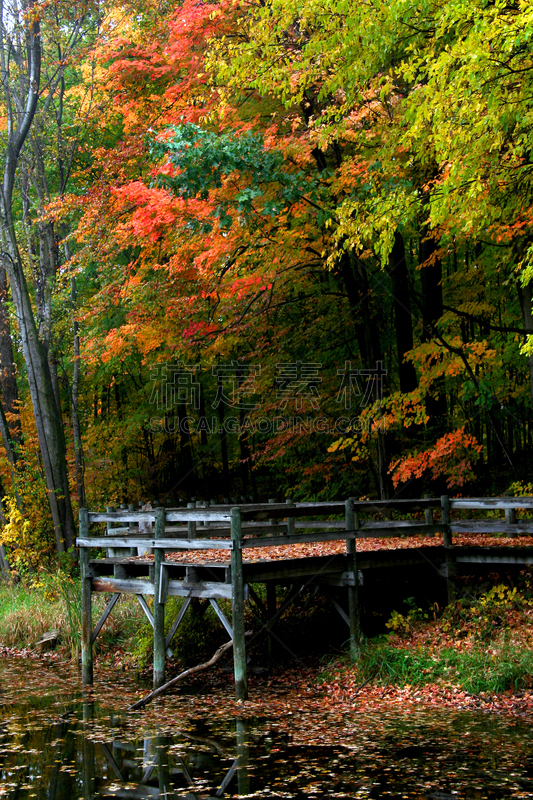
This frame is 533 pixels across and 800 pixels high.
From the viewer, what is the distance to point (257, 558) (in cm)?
1052

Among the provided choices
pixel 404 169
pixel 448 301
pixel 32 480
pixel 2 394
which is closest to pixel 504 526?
pixel 404 169

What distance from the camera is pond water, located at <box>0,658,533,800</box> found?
20.2 feet

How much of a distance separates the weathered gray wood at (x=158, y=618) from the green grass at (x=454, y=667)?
2615 mm

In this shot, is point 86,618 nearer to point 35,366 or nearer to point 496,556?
point 496,556

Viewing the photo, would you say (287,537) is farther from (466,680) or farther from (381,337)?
(381,337)

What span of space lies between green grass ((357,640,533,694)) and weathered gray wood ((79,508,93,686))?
414 centimetres

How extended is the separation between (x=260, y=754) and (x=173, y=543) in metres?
3.31

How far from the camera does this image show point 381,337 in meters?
19.2

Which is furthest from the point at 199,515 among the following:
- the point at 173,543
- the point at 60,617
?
the point at 60,617

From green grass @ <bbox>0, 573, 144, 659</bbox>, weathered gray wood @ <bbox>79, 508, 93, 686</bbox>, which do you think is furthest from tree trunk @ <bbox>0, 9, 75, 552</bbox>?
weathered gray wood @ <bbox>79, 508, 93, 686</bbox>

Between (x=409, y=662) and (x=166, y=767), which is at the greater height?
(x=409, y=662)

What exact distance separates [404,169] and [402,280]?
3415 mm

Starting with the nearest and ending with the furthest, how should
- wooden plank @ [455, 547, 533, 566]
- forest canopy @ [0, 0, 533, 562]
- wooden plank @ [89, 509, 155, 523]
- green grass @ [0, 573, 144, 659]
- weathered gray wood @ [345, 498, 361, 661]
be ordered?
forest canopy @ [0, 0, 533, 562]
weathered gray wood @ [345, 498, 361, 661]
wooden plank @ [455, 547, 533, 566]
wooden plank @ [89, 509, 155, 523]
green grass @ [0, 573, 144, 659]

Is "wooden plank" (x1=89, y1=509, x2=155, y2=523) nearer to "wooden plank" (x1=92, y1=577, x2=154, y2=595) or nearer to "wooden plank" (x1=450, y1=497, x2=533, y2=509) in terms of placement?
"wooden plank" (x1=92, y1=577, x2=154, y2=595)
